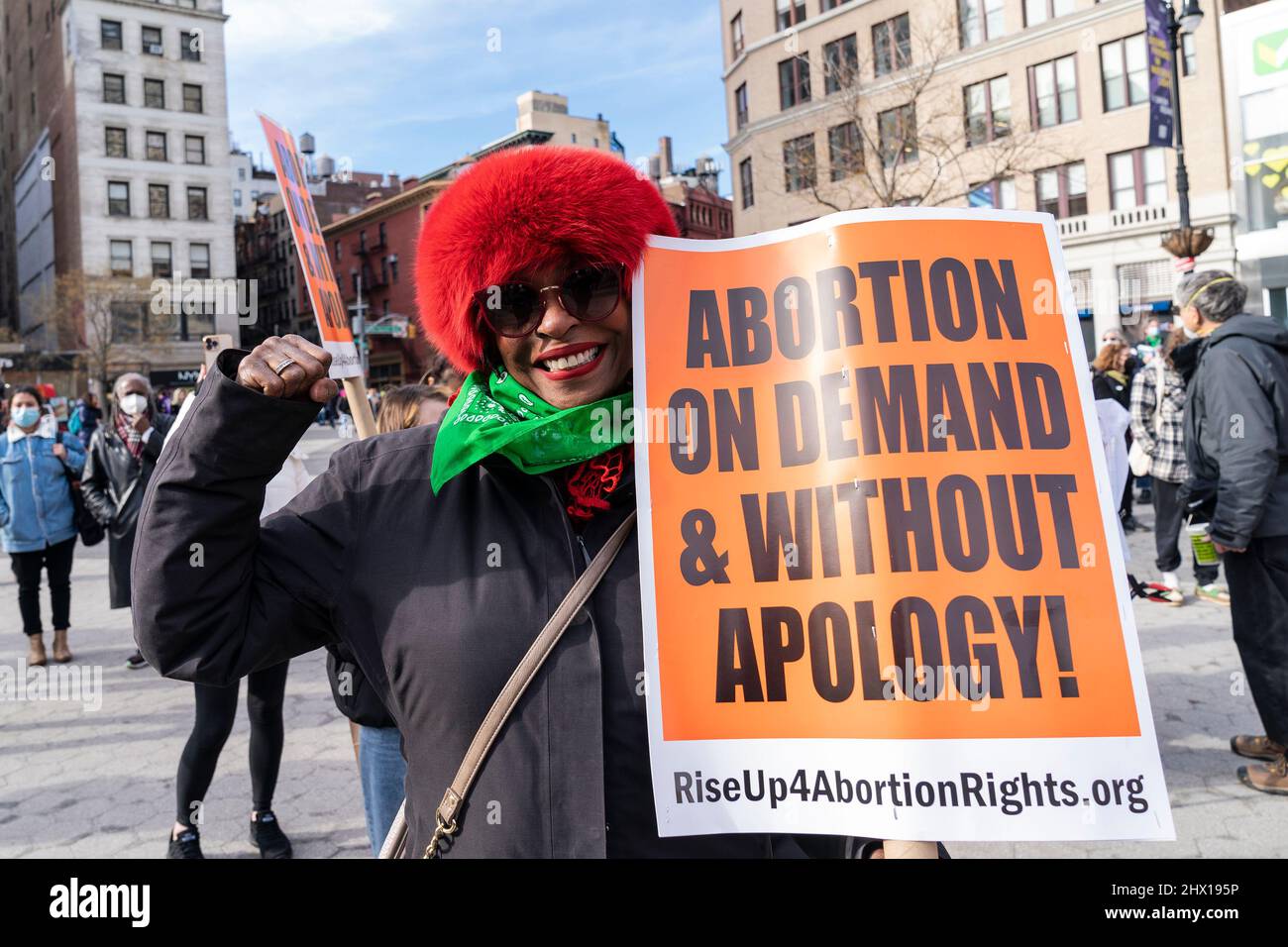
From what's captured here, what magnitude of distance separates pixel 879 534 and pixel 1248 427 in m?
3.43

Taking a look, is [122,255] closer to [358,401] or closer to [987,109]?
[987,109]

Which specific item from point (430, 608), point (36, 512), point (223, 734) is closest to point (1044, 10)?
point (36, 512)

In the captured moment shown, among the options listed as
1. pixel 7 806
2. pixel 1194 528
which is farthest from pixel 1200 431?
pixel 7 806

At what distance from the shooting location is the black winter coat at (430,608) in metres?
1.39

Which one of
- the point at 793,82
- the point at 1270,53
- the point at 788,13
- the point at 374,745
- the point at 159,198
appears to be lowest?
the point at 374,745

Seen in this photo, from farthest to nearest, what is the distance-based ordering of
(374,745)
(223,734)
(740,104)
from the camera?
(740,104), (223,734), (374,745)

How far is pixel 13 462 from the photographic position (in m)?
7.05

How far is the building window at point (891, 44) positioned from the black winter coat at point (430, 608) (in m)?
35.1

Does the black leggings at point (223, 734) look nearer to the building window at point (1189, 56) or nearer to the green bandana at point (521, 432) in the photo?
the green bandana at point (521, 432)

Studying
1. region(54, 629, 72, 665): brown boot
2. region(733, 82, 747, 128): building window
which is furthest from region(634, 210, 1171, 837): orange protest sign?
region(733, 82, 747, 128): building window

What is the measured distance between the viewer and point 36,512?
6.99 meters

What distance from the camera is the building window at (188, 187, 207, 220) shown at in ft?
159

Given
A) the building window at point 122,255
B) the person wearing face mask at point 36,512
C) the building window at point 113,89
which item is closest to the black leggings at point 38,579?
the person wearing face mask at point 36,512

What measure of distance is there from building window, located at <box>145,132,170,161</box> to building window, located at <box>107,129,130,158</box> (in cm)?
101
